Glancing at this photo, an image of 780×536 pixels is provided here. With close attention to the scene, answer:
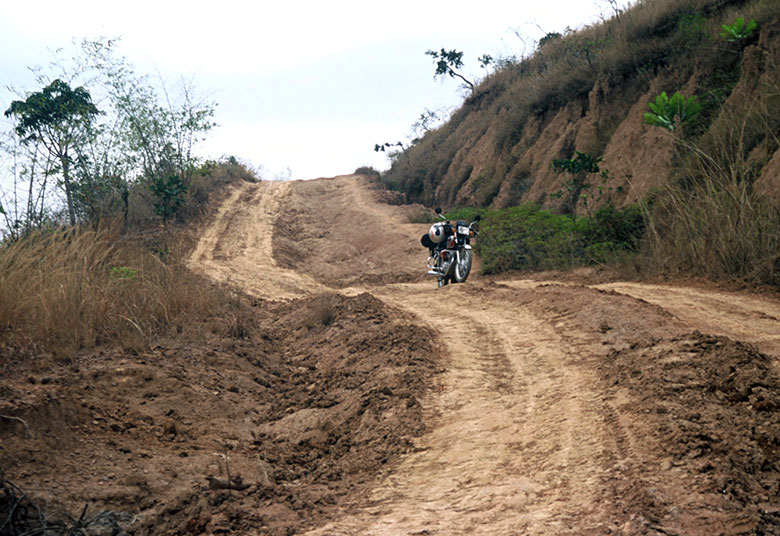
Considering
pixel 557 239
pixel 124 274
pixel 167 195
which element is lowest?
pixel 557 239

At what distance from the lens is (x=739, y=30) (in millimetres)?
13227

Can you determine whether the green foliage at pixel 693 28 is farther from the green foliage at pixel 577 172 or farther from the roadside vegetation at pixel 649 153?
the green foliage at pixel 577 172

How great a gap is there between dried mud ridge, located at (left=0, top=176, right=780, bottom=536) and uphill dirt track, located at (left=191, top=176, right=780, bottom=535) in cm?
2

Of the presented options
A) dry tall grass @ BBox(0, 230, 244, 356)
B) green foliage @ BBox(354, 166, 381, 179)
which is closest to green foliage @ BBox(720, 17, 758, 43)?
dry tall grass @ BBox(0, 230, 244, 356)

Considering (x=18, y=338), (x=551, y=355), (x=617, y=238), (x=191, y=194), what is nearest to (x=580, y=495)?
(x=551, y=355)

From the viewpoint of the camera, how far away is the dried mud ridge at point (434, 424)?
3.41 m

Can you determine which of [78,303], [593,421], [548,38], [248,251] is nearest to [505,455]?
[593,421]

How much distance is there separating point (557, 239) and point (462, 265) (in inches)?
116

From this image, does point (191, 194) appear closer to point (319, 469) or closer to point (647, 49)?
point (647, 49)

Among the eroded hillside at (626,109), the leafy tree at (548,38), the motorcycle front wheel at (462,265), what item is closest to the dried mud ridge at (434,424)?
the motorcycle front wheel at (462,265)

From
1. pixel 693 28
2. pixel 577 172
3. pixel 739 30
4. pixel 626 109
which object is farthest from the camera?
pixel 626 109

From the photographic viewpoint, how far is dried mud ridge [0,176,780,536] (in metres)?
3.41

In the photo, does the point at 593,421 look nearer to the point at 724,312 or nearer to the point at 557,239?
the point at 724,312

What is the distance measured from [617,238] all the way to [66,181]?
11956 millimetres
